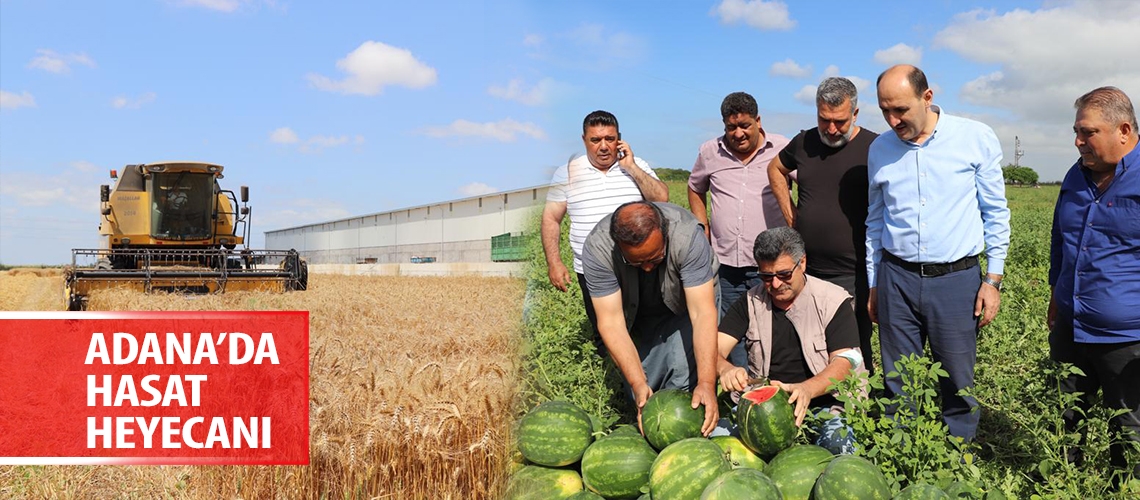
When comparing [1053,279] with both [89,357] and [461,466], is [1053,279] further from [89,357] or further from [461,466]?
[89,357]

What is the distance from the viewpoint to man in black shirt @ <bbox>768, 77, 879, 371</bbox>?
4648 millimetres

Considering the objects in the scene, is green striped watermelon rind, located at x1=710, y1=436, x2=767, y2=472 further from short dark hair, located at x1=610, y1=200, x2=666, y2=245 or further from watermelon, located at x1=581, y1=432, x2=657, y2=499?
short dark hair, located at x1=610, y1=200, x2=666, y2=245

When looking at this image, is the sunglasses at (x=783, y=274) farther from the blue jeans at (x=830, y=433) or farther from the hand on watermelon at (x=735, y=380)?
the blue jeans at (x=830, y=433)

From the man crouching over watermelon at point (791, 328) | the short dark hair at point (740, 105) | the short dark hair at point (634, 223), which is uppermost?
the short dark hair at point (740, 105)

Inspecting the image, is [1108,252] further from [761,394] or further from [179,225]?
[179,225]

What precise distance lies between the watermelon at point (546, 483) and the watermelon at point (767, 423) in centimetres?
75

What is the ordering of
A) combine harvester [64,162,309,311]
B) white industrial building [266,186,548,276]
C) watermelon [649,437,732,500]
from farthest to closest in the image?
white industrial building [266,186,548,276] < combine harvester [64,162,309,311] < watermelon [649,437,732,500]

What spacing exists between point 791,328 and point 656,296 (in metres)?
0.72

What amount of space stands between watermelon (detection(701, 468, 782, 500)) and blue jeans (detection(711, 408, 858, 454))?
0.59 meters

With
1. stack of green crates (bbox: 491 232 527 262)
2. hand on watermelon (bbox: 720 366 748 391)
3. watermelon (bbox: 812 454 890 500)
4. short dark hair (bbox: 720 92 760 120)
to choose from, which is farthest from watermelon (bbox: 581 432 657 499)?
stack of green crates (bbox: 491 232 527 262)

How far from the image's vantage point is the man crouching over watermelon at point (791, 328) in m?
3.94

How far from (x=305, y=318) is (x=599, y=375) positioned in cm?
193

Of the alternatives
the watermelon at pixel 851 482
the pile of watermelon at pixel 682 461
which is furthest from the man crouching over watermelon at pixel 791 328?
the watermelon at pixel 851 482

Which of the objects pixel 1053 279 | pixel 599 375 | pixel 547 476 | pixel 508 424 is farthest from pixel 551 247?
pixel 1053 279
